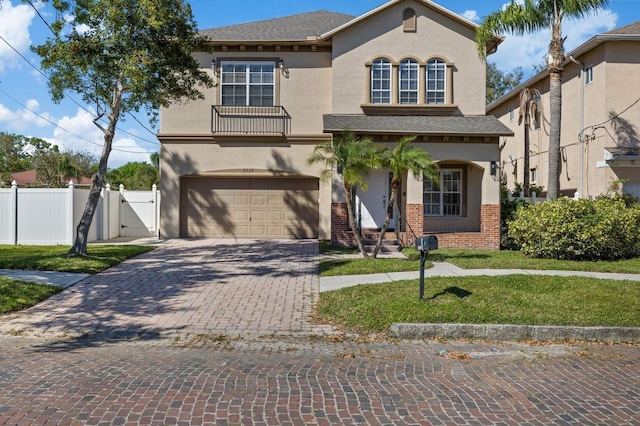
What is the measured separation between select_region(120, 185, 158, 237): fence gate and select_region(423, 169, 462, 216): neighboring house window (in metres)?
10.8

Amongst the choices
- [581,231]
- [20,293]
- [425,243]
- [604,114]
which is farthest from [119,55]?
[604,114]

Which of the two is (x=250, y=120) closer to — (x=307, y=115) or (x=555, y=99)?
(x=307, y=115)

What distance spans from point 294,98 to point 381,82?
10.8ft

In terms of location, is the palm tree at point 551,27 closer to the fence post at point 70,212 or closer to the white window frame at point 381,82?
the white window frame at point 381,82

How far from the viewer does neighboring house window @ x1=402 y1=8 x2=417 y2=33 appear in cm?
1888

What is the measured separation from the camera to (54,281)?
1075 cm

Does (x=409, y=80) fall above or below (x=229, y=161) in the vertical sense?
above

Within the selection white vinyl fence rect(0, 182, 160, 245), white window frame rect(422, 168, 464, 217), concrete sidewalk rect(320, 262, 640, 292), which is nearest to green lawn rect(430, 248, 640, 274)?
concrete sidewalk rect(320, 262, 640, 292)

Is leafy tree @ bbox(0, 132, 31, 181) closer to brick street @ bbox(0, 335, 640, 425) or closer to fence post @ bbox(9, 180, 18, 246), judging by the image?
fence post @ bbox(9, 180, 18, 246)

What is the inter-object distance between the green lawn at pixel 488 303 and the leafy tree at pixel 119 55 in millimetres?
7640

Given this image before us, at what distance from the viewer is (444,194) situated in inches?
771

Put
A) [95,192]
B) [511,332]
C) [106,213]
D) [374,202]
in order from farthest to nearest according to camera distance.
A: [106,213], [374,202], [95,192], [511,332]

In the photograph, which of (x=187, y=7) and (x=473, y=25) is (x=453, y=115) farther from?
A: (x=187, y=7)

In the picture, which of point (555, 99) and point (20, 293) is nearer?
point (20, 293)
